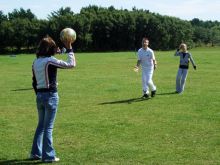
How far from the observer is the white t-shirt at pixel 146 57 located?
18.1 metres

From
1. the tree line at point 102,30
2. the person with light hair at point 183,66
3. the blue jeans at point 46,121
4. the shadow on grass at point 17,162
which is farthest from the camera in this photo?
the tree line at point 102,30

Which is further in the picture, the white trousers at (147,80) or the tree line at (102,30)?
the tree line at (102,30)

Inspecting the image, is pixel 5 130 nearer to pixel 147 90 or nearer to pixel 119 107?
pixel 119 107

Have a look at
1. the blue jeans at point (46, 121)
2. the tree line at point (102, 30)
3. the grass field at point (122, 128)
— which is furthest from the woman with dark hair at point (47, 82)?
the tree line at point (102, 30)

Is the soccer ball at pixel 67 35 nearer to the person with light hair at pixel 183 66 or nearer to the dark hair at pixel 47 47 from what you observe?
the dark hair at pixel 47 47

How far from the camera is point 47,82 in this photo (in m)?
8.45

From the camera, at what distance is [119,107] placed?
1596cm

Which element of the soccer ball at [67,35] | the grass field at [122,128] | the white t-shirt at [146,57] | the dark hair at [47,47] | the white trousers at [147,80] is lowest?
the grass field at [122,128]

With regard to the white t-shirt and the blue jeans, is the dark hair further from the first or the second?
the white t-shirt

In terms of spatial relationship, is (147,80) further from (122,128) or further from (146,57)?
(122,128)

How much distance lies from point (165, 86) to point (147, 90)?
5299 mm

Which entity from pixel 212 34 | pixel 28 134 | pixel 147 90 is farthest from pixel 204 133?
pixel 212 34

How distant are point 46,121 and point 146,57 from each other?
9.93 m

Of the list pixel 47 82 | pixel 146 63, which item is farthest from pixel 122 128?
pixel 146 63
